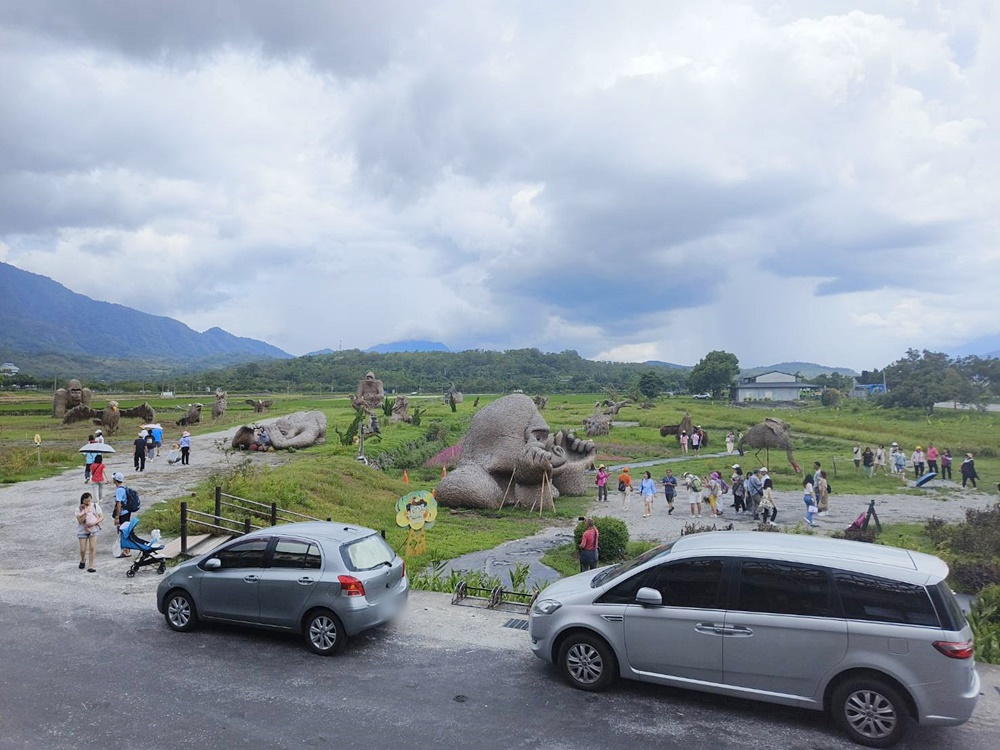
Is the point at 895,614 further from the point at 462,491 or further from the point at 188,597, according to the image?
the point at 462,491

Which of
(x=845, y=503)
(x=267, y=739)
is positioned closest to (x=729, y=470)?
(x=845, y=503)

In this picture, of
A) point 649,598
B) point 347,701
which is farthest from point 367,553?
point 649,598

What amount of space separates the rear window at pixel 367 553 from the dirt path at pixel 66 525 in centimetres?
462

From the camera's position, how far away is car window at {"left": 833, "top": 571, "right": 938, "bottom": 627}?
5.81m

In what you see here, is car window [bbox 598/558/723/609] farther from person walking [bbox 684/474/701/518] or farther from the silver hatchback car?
person walking [bbox 684/474/701/518]

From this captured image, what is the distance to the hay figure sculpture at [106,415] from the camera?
115ft

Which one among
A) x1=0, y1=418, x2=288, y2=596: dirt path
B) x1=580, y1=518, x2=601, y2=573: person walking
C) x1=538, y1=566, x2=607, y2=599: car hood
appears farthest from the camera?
x1=580, y1=518, x2=601, y2=573: person walking

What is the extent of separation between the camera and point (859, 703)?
5.93 m

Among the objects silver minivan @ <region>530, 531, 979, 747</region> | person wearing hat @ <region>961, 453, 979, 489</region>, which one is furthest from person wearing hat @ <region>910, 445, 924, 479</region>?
silver minivan @ <region>530, 531, 979, 747</region>

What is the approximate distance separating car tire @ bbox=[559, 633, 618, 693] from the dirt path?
7.46 m

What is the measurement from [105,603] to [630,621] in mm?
8052

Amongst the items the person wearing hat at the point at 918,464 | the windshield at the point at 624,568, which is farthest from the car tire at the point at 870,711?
the person wearing hat at the point at 918,464

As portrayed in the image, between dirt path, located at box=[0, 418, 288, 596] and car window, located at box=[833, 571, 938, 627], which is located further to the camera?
dirt path, located at box=[0, 418, 288, 596]

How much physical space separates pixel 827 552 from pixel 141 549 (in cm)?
1110
